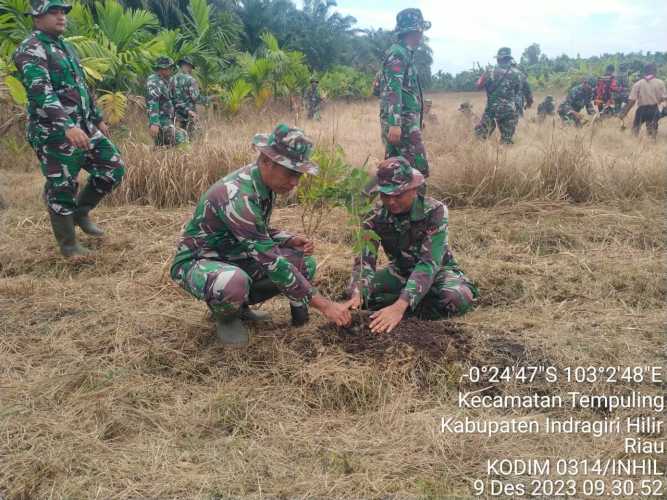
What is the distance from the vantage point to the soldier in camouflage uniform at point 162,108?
22.7 feet

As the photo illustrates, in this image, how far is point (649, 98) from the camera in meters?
9.77

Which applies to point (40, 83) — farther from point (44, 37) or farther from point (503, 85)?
point (503, 85)

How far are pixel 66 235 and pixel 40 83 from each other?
1.10 m

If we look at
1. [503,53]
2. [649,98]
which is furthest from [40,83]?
[649,98]

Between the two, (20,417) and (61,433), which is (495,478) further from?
(20,417)

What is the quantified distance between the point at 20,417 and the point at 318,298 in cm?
143

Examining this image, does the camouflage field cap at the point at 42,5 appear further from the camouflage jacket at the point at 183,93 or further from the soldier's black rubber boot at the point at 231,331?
the camouflage jacket at the point at 183,93

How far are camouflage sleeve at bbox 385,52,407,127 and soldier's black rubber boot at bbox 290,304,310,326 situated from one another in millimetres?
2554

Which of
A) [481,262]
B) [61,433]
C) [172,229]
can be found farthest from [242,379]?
[172,229]

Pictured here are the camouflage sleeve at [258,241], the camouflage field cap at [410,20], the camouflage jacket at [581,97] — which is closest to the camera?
the camouflage sleeve at [258,241]

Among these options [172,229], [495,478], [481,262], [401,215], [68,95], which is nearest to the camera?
[495,478]

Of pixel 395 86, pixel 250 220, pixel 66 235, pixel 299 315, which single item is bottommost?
pixel 299 315

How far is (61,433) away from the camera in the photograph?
7.37 ft

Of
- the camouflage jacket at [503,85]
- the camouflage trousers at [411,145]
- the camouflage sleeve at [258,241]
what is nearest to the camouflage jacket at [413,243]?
the camouflage sleeve at [258,241]
